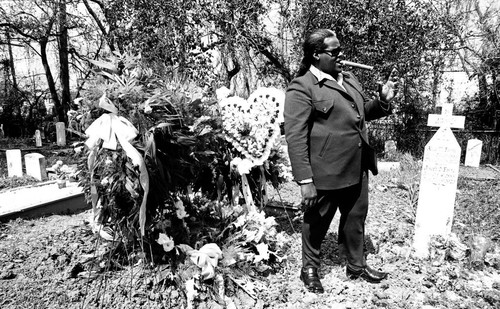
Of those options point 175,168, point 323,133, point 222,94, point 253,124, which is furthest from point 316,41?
point 175,168

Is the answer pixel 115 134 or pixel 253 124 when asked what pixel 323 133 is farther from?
pixel 115 134

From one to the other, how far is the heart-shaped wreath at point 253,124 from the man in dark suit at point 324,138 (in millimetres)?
553

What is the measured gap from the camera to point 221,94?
3.40m

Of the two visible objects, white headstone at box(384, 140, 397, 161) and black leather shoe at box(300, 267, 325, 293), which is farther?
white headstone at box(384, 140, 397, 161)

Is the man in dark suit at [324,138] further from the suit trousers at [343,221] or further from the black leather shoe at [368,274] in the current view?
the black leather shoe at [368,274]

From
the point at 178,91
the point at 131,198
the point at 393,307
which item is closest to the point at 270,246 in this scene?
the point at 393,307

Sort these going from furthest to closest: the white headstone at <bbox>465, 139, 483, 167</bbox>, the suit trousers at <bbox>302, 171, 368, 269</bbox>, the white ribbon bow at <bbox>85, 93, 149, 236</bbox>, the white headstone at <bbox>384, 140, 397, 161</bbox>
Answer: the white headstone at <bbox>384, 140, 397, 161</bbox>, the white headstone at <bbox>465, 139, 483, 167</bbox>, the suit trousers at <bbox>302, 171, 368, 269</bbox>, the white ribbon bow at <bbox>85, 93, 149, 236</bbox>

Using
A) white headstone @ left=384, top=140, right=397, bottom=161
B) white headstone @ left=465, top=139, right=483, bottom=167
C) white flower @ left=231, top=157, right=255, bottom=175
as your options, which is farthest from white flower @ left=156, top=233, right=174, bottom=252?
white headstone @ left=465, top=139, right=483, bottom=167

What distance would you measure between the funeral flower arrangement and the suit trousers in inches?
14.8

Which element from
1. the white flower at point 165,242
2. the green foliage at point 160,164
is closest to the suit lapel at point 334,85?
the green foliage at point 160,164

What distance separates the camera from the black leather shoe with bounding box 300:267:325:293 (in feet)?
9.27

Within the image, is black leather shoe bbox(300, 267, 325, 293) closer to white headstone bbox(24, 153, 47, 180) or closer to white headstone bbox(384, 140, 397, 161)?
white headstone bbox(24, 153, 47, 180)

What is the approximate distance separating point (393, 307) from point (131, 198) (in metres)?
1.95

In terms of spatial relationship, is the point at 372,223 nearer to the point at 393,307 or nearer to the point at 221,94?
the point at 393,307
